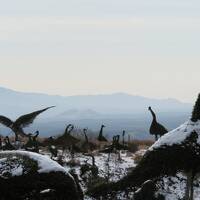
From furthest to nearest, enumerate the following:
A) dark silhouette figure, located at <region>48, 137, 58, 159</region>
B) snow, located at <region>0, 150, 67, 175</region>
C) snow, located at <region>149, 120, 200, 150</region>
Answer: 1. dark silhouette figure, located at <region>48, 137, 58, 159</region>
2. snow, located at <region>149, 120, 200, 150</region>
3. snow, located at <region>0, 150, 67, 175</region>

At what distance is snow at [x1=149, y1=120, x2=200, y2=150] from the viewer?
Answer: 59.4 ft

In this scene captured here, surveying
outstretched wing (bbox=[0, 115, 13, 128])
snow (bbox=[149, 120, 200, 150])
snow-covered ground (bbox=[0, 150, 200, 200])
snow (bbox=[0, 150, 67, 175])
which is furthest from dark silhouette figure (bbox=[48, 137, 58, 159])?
snow (bbox=[0, 150, 67, 175])

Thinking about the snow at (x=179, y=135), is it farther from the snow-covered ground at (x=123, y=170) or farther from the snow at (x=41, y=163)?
the snow at (x=41, y=163)

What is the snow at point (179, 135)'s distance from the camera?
18094 millimetres

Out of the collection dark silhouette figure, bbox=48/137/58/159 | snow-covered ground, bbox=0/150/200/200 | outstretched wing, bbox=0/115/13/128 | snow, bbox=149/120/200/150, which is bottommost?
snow-covered ground, bbox=0/150/200/200

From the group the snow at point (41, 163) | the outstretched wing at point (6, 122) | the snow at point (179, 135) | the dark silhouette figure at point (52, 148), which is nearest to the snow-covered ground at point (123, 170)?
the dark silhouette figure at point (52, 148)

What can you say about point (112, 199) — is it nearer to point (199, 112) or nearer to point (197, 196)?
point (199, 112)

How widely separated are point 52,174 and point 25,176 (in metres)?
0.61

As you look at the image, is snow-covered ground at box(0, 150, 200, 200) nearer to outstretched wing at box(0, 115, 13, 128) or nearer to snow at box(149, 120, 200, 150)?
snow at box(149, 120, 200, 150)

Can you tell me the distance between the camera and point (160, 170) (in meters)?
17.7

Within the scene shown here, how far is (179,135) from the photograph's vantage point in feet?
60.0

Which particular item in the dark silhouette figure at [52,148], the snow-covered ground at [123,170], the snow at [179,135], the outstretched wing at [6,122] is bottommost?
the snow-covered ground at [123,170]

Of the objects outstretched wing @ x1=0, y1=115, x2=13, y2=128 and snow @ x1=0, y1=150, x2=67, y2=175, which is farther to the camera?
outstretched wing @ x1=0, y1=115, x2=13, y2=128

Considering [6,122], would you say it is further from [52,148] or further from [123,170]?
[123,170]
